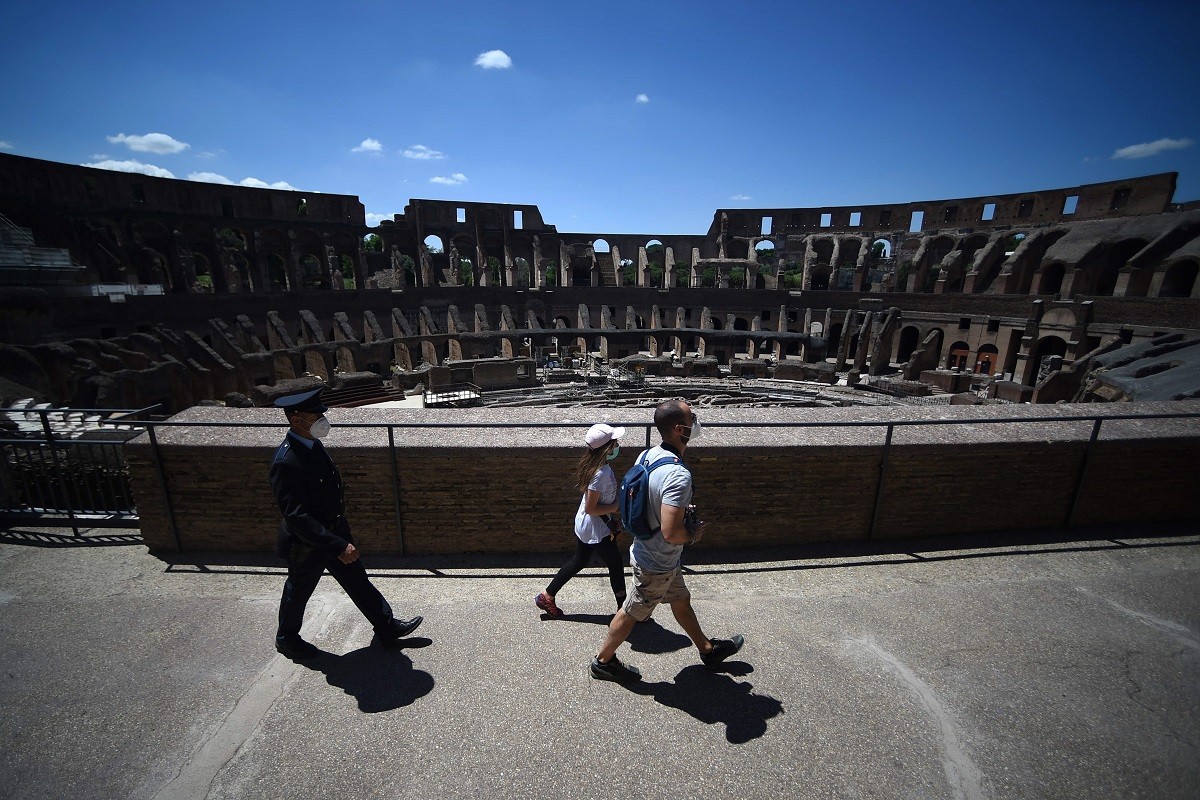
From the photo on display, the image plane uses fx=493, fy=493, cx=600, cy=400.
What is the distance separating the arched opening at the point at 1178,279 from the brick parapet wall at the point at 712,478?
2408 cm

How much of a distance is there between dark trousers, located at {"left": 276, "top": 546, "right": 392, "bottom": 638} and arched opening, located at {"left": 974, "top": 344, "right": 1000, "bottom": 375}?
30687 mm

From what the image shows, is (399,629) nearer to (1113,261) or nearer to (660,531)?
(660,531)

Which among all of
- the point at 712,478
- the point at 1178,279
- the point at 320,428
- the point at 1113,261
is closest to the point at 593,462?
the point at 712,478

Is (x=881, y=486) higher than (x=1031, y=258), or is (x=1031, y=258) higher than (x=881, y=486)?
(x=1031, y=258)

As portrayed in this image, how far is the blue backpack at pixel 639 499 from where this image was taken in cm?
288

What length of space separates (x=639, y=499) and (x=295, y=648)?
2564 millimetres

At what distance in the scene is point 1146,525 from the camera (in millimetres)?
5125

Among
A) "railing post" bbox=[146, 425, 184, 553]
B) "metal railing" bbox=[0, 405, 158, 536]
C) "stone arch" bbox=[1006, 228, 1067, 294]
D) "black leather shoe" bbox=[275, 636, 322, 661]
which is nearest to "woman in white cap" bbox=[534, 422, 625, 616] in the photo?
"black leather shoe" bbox=[275, 636, 322, 661]

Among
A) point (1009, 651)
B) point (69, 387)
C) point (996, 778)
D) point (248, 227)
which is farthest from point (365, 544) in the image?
point (248, 227)

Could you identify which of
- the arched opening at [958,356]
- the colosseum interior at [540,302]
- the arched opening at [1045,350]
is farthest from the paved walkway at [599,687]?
the arched opening at [958,356]

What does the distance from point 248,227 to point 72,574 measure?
28.6 m

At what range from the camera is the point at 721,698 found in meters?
3.05

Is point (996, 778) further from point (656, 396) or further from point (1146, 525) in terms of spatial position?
point (656, 396)

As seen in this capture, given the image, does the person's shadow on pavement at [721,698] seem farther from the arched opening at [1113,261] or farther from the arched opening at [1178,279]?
the arched opening at [1113,261]
